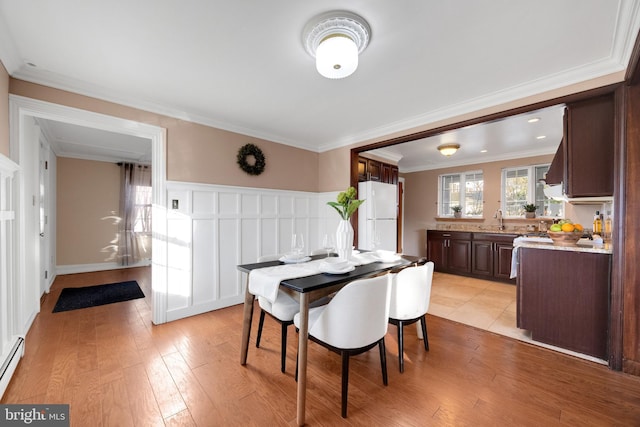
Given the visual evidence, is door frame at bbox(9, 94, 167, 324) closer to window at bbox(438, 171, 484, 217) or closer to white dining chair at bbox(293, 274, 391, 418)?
white dining chair at bbox(293, 274, 391, 418)

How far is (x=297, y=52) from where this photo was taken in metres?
1.99

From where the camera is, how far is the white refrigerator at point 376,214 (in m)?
4.14

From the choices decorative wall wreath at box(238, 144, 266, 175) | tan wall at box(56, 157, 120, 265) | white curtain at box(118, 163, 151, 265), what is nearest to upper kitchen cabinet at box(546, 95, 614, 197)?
decorative wall wreath at box(238, 144, 266, 175)

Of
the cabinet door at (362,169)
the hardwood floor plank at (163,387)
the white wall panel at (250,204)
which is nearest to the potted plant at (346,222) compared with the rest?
the hardwood floor plank at (163,387)

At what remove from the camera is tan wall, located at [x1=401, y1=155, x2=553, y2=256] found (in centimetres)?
549

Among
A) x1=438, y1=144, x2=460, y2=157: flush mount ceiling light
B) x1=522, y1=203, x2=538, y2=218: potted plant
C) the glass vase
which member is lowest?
the glass vase

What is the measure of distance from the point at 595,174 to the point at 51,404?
4404 millimetres

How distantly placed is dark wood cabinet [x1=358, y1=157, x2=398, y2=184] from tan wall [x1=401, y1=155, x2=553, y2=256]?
1.70 m

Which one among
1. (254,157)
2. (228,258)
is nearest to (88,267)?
(228,258)

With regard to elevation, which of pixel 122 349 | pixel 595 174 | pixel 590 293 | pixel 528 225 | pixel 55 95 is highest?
pixel 55 95

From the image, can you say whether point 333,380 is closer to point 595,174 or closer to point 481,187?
point 595,174

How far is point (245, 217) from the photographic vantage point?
374cm

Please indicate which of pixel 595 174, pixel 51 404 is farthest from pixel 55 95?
pixel 595 174

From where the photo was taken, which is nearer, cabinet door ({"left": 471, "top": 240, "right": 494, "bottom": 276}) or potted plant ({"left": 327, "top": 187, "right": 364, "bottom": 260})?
potted plant ({"left": 327, "top": 187, "right": 364, "bottom": 260})
